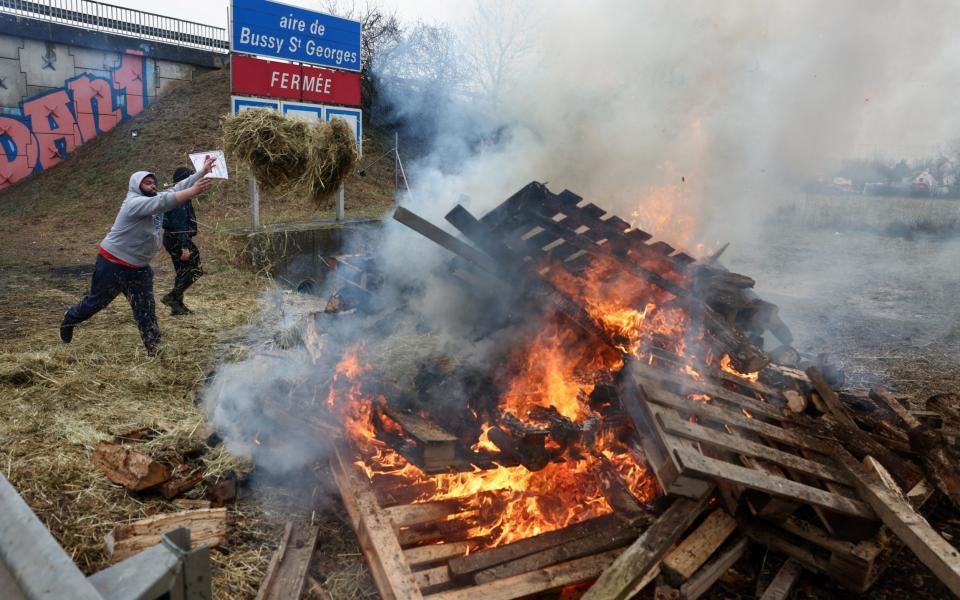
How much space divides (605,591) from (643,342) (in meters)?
2.28

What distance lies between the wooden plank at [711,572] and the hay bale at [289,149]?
14.2 feet

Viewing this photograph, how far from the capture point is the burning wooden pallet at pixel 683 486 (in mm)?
3094

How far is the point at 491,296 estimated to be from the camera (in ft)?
16.5

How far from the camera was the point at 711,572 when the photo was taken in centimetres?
322

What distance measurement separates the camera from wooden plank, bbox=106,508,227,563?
2873 mm

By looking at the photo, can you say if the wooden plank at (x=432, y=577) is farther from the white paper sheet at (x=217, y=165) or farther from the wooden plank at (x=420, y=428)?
the white paper sheet at (x=217, y=165)

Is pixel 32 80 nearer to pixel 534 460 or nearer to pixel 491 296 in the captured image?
pixel 491 296

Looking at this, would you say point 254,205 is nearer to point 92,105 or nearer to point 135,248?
point 135,248

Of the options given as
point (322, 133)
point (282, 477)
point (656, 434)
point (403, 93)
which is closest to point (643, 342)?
point (656, 434)

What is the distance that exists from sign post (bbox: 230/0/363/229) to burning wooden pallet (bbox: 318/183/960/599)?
5.70 meters

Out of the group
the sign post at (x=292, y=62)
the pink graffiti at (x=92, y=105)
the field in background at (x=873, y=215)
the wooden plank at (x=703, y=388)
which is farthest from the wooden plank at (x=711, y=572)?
the pink graffiti at (x=92, y=105)

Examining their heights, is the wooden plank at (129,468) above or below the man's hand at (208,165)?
below

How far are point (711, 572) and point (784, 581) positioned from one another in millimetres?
444

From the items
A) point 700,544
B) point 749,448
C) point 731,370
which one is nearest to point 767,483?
point 749,448
